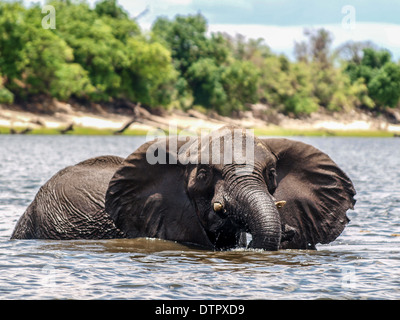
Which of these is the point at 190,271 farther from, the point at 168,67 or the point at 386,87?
the point at 386,87

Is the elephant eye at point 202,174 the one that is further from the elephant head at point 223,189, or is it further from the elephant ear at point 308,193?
the elephant ear at point 308,193

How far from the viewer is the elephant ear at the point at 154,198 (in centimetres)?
1229

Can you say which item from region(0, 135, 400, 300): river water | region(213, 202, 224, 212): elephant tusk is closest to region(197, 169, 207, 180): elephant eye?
region(213, 202, 224, 212): elephant tusk

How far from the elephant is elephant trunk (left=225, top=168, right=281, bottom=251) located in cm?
1

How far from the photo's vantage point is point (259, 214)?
1071 centimetres

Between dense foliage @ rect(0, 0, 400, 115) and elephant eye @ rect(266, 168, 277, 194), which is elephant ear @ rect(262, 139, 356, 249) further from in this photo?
dense foliage @ rect(0, 0, 400, 115)

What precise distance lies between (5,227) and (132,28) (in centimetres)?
9337

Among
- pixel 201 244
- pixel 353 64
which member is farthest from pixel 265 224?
pixel 353 64

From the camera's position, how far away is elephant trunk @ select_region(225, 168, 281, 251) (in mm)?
10734

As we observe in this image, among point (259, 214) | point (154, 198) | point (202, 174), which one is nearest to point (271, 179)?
point (202, 174)

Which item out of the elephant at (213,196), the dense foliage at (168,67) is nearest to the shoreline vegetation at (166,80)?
the dense foliage at (168,67)

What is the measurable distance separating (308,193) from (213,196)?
184cm

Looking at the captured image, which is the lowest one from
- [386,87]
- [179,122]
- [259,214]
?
[179,122]

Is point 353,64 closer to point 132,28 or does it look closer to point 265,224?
point 132,28
